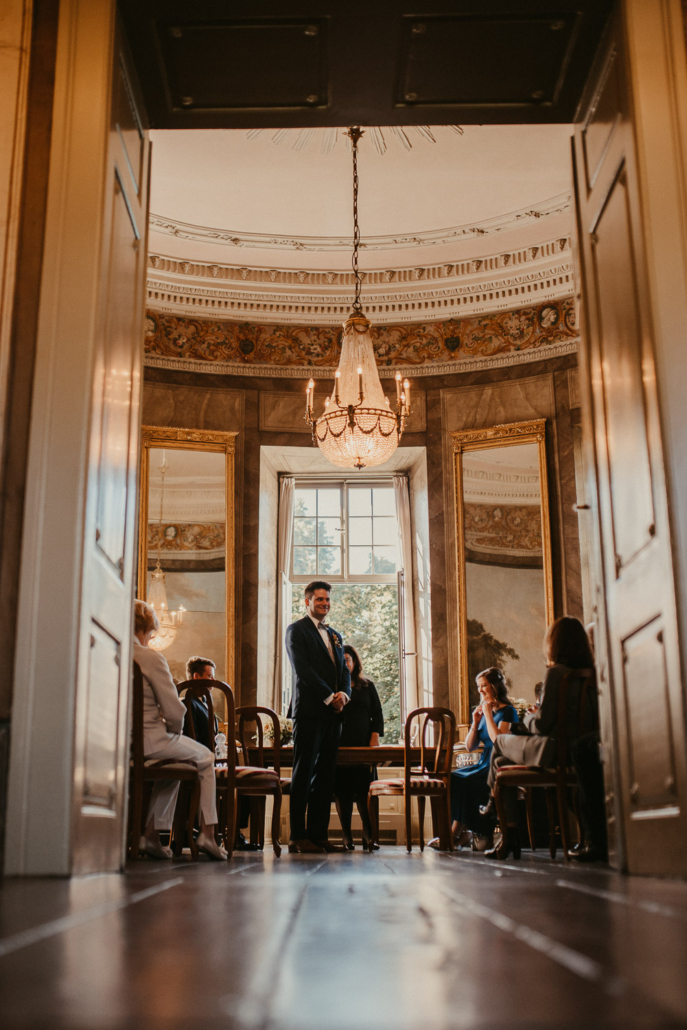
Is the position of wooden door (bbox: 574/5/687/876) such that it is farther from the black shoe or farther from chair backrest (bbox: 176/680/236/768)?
the black shoe

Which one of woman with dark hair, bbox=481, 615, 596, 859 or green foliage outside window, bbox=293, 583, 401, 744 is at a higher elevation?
green foliage outside window, bbox=293, 583, 401, 744

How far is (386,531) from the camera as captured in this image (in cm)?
973

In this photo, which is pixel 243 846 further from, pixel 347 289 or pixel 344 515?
pixel 347 289

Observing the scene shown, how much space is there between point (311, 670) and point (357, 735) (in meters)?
1.16

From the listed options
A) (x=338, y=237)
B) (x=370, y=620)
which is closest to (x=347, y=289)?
(x=338, y=237)

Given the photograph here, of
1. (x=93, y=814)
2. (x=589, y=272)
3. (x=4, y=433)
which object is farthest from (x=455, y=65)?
(x=93, y=814)

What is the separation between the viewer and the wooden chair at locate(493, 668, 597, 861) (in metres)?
4.46

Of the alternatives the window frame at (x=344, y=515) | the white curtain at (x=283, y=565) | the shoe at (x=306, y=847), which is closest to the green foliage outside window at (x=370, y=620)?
the window frame at (x=344, y=515)

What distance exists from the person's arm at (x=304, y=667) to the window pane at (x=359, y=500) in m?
4.34

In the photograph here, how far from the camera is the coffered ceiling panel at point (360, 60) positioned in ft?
10.5

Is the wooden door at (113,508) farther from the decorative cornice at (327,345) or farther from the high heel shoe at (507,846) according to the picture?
the decorative cornice at (327,345)

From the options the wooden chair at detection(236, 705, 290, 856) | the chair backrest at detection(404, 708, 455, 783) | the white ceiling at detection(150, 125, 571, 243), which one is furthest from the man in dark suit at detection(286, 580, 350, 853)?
the white ceiling at detection(150, 125, 571, 243)

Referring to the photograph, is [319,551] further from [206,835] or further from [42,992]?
[42,992]

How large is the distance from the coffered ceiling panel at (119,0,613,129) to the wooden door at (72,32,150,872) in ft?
0.61
